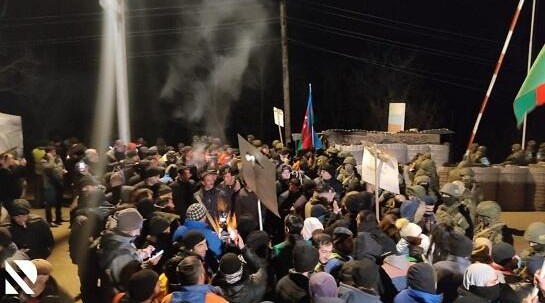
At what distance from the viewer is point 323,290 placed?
393 centimetres

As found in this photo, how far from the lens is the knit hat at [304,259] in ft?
14.2

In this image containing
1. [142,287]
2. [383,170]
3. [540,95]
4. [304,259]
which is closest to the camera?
[142,287]

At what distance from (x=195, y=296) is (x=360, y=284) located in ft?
4.05

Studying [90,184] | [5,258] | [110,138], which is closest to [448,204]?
[90,184]

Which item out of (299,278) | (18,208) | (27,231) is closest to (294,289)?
(299,278)

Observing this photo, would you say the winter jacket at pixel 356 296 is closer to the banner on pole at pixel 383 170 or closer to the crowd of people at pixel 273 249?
the crowd of people at pixel 273 249

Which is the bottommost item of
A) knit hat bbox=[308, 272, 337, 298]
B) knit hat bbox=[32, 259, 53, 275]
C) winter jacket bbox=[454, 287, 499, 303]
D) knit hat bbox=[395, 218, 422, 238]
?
winter jacket bbox=[454, 287, 499, 303]

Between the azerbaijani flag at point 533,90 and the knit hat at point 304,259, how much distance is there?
9.43ft

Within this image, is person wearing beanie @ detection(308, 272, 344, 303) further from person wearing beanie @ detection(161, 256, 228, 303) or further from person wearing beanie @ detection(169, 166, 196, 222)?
person wearing beanie @ detection(169, 166, 196, 222)

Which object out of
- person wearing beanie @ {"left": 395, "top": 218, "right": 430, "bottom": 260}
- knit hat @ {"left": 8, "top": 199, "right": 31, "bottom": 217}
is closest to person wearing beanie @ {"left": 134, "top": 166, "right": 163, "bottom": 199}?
knit hat @ {"left": 8, "top": 199, "right": 31, "bottom": 217}

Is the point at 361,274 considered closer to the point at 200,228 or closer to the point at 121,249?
the point at 200,228

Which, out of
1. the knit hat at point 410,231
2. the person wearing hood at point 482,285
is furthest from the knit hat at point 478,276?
the knit hat at point 410,231

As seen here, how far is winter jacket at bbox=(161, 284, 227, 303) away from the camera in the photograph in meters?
3.73

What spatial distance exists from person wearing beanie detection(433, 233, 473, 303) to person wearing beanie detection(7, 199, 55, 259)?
424cm
